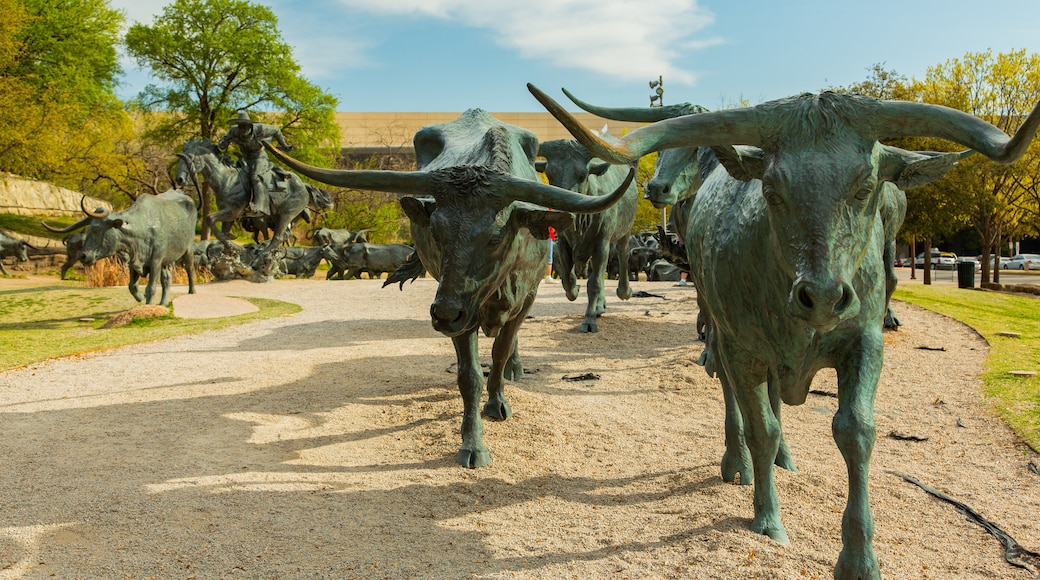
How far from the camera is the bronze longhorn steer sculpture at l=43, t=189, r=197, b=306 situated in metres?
11.8

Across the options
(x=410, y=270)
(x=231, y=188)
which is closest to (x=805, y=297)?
(x=410, y=270)

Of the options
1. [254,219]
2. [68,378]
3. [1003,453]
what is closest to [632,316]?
[1003,453]

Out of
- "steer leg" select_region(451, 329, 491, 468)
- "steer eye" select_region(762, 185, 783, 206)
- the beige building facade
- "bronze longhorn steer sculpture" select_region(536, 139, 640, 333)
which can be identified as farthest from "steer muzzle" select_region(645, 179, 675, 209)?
the beige building facade

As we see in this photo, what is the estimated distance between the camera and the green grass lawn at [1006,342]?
6020 millimetres

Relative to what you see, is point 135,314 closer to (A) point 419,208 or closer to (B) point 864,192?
(A) point 419,208

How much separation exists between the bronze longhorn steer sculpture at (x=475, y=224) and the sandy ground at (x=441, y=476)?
0.85 m

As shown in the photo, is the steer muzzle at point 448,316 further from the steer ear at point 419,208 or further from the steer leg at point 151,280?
the steer leg at point 151,280

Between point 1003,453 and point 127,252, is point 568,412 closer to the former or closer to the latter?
point 1003,453

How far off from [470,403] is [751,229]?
2.56 m

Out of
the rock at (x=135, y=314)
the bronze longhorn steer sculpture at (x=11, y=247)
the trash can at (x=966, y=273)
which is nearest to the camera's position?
the rock at (x=135, y=314)

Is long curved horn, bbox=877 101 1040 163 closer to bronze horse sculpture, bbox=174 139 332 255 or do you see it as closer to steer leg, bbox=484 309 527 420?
steer leg, bbox=484 309 527 420

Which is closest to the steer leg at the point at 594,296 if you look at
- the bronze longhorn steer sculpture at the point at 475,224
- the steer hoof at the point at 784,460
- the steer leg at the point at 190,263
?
the bronze longhorn steer sculpture at the point at 475,224

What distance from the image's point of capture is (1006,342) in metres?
9.40

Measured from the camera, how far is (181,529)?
376 cm
